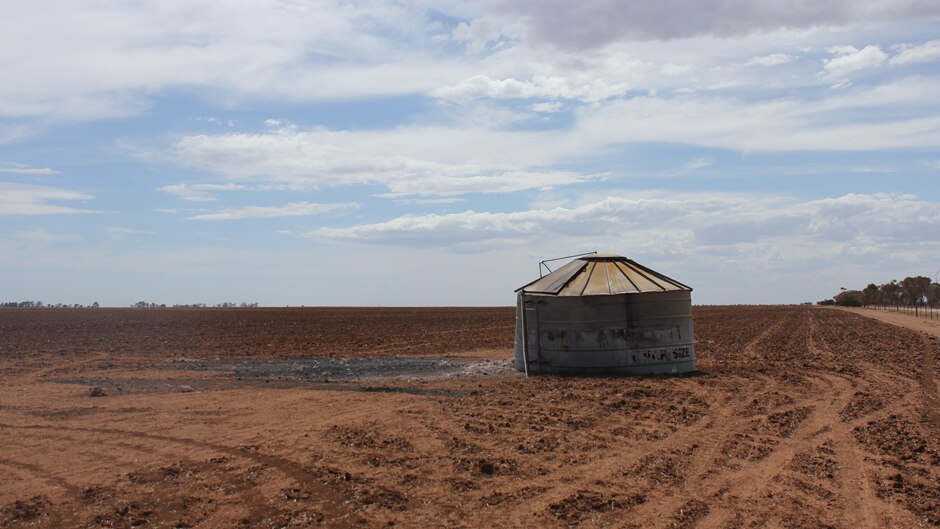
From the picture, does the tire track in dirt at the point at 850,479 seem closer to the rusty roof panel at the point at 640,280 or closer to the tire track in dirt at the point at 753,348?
the rusty roof panel at the point at 640,280

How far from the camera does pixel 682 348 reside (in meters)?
18.9

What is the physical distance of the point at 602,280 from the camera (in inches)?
764

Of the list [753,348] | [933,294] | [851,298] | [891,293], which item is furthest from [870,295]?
[753,348]

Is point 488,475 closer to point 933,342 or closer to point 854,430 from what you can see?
point 854,430

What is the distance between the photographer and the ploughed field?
25.1 feet

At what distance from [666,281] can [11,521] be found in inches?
622

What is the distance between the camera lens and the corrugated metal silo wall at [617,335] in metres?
18.5

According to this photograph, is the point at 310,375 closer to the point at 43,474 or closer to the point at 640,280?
the point at 640,280

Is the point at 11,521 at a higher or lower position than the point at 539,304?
lower

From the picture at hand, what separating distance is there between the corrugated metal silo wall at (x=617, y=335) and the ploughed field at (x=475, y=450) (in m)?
0.95

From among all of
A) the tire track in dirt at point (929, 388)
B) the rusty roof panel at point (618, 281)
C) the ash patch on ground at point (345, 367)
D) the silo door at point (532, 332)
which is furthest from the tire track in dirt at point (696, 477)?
the ash patch on ground at point (345, 367)

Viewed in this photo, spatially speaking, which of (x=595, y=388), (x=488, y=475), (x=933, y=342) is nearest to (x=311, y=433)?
(x=488, y=475)

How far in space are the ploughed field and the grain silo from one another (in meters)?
0.98

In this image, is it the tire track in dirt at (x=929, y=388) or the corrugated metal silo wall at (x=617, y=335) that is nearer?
the tire track in dirt at (x=929, y=388)
